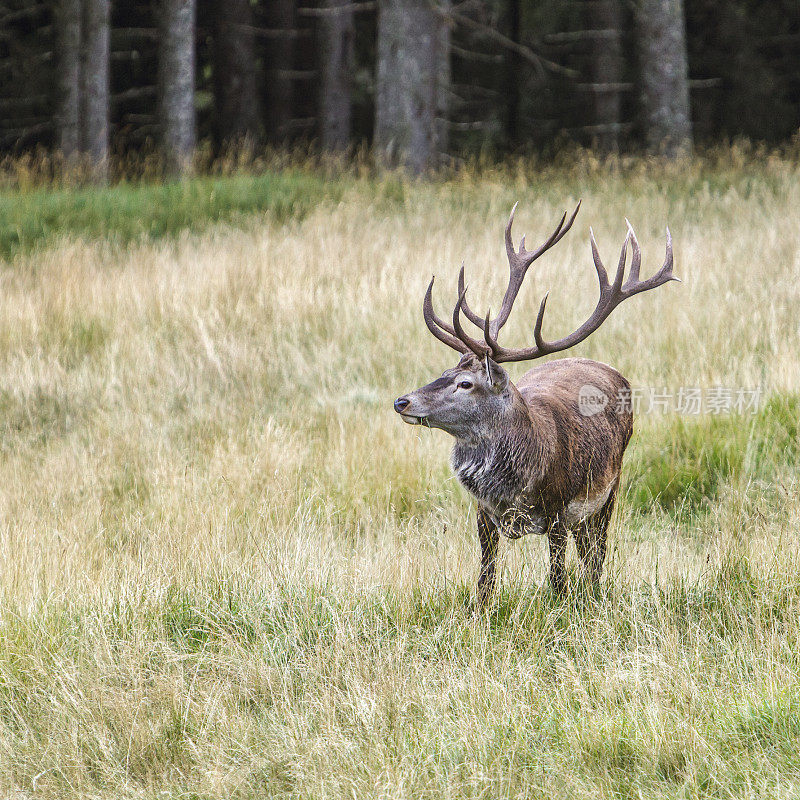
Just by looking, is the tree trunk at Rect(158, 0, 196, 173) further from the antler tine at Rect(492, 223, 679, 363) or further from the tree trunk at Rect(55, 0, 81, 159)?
the antler tine at Rect(492, 223, 679, 363)

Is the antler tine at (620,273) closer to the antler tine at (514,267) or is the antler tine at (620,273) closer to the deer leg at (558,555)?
the antler tine at (514,267)

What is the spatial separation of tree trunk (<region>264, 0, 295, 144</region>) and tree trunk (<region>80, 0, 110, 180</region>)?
209 inches

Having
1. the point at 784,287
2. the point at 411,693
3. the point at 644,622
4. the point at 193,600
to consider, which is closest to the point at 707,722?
the point at 644,622

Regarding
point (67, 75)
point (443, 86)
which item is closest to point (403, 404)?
point (443, 86)

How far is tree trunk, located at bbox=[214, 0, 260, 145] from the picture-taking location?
17922 mm

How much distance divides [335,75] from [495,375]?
1508 centimetres

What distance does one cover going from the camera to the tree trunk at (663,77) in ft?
45.2

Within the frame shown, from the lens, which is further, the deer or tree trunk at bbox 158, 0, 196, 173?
tree trunk at bbox 158, 0, 196, 173

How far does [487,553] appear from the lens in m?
3.70

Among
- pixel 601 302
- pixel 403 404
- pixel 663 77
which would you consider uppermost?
pixel 663 77

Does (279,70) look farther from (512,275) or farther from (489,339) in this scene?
(489,339)

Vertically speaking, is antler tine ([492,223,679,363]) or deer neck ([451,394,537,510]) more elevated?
antler tine ([492,223,679,363])

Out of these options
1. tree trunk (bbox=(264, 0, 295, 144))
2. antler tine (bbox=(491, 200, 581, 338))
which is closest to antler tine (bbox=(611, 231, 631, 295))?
antler tine (bbox=(491, 200, 581, 338))

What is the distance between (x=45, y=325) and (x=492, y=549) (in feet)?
16.7
